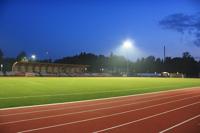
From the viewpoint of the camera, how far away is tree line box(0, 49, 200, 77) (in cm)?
12850

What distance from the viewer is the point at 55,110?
14758 millimetres

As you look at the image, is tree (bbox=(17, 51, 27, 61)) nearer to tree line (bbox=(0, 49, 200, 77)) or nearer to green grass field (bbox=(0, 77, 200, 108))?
tree line (bbox=(0, 49, 200, 77))

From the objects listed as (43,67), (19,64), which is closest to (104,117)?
(19,64)

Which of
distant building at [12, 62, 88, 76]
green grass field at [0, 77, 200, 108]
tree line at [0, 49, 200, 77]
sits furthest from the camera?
tree line at [0, 49, 200, 77]

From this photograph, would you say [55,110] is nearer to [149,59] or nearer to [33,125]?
[33,125]

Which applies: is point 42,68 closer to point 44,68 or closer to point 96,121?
point 44,68

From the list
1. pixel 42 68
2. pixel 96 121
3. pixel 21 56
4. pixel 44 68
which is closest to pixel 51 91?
pixel 96 121

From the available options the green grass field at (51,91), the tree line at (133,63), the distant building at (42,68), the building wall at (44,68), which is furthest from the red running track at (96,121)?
the tree line at (133,63)

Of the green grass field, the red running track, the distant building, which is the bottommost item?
the red running track

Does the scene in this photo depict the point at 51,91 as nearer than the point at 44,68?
Yes

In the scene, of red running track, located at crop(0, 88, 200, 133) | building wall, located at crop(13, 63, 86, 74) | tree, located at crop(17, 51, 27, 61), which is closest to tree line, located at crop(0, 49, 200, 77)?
tree, located at crop(17, 51, 27, 61)

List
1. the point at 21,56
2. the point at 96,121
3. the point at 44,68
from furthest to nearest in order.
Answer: the point at 21,56, the point at 44,68, the point at 96,121

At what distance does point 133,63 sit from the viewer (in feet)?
477

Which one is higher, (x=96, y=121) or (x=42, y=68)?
(x=42, y=68)
